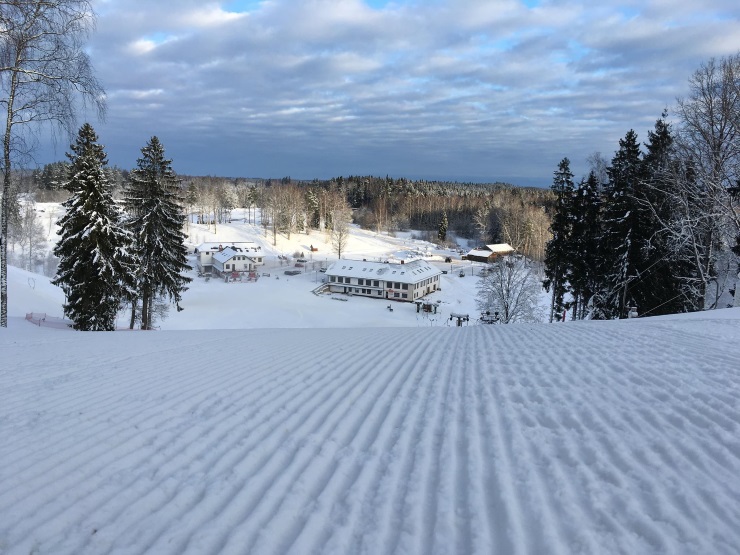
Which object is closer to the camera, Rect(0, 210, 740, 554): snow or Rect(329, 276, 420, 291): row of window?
Rect(0, 210, 740, 554): snow

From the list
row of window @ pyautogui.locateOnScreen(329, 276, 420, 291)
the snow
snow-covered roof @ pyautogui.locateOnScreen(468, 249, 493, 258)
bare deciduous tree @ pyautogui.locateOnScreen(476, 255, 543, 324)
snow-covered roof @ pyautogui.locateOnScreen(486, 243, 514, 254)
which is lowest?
row of window @ pyautogui.locateOnScreen(329, 276, 420, 291)

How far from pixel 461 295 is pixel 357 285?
11327 mm

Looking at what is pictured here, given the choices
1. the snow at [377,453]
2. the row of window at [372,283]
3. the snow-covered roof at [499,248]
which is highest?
the snow-covered roof at [499,248]

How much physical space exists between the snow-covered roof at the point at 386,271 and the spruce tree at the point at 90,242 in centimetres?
3068

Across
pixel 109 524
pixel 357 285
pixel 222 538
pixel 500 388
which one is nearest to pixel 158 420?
pixel 109 524

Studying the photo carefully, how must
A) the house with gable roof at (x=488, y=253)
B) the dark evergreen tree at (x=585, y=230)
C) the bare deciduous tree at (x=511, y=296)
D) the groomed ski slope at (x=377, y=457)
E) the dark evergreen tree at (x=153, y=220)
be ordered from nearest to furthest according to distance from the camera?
the groomed ski slope at (x=377, y=457)
the dark evergreen tree at (x=153, y=220)
the dark evergreen tree at (x=585, y=230)
the bare deciduous tree at (x=511, y=296)
the house with gable roof at (x=488, y=253)

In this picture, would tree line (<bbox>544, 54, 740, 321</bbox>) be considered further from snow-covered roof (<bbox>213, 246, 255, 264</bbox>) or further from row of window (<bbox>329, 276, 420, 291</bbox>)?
snow-covered roof (<bbox>213, 246, 255, 264</bbox>)

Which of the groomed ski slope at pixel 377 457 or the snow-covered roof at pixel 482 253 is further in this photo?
the snow-covered roof at pixel 482 253

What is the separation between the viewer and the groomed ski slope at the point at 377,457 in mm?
2619

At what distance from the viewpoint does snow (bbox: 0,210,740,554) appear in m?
2.63

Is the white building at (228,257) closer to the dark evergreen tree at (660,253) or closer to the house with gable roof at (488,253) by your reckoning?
the house with gable roof at (488,253)

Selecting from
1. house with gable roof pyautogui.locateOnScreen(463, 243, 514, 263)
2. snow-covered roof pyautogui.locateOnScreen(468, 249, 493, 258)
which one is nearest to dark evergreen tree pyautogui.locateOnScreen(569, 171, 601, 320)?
house with gable roof pyautogui.locateOnScreen(463, 243, 514, 263)

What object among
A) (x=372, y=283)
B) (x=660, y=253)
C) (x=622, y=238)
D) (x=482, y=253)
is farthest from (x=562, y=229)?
(x=482, y=253)

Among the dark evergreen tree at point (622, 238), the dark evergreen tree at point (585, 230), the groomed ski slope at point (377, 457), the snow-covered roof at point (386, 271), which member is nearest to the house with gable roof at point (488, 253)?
the snow-covered roof at point (386, 271)
